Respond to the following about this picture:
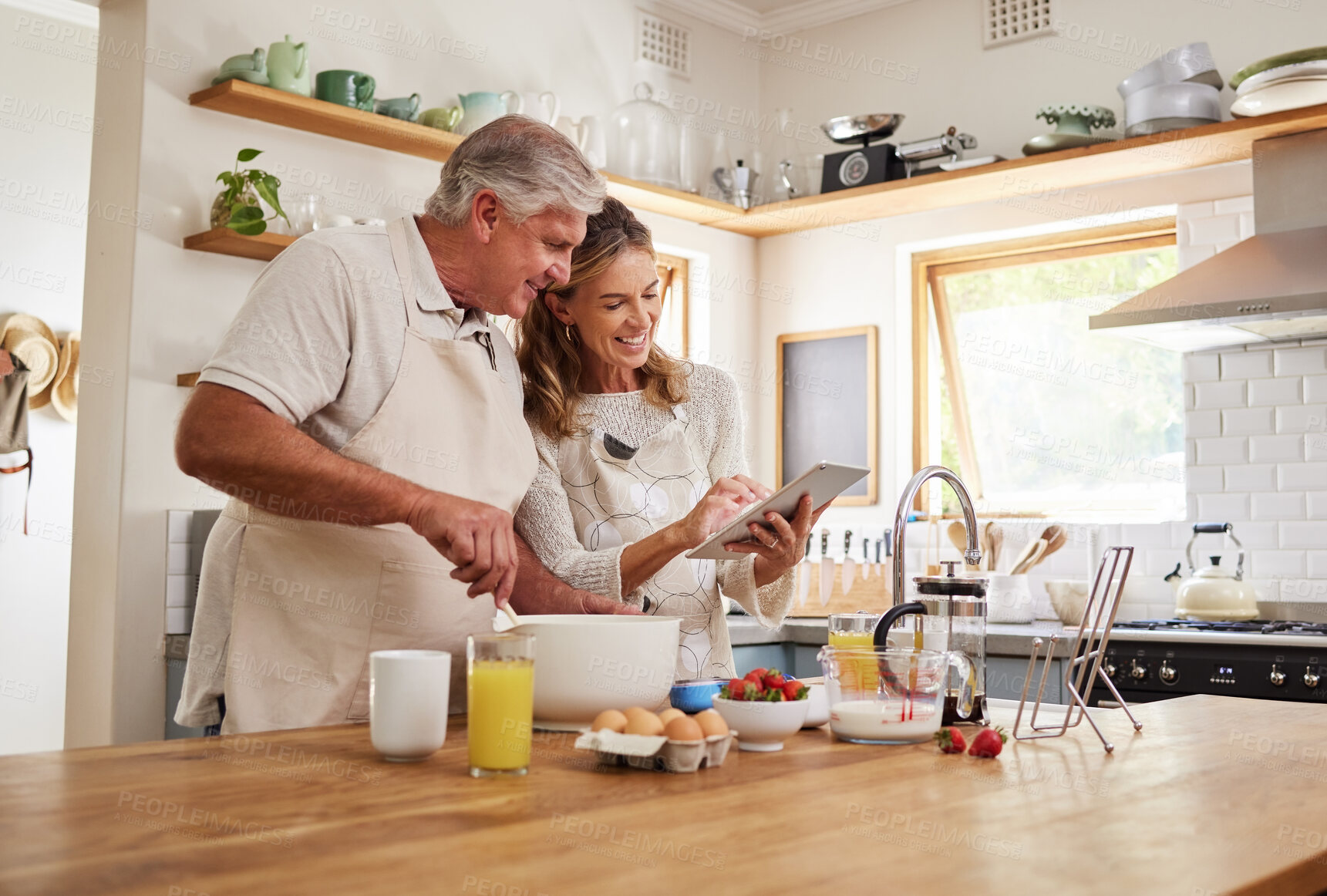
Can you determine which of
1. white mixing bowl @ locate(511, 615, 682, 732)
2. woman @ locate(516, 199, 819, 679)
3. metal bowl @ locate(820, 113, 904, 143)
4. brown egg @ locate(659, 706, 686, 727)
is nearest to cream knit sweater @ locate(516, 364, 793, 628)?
woman @ locate(516, 199, 819, 679)

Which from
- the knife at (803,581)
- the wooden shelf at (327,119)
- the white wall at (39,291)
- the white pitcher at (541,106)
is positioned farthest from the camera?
the white wall at (39,291)

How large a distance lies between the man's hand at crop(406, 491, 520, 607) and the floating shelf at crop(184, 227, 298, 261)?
1.92 m

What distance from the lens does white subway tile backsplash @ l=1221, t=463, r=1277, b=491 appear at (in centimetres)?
386

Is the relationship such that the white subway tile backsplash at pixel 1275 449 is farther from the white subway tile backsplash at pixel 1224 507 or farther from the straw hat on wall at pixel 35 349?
the straw hat on wall at pixel 35 349

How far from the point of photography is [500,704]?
3.99ft

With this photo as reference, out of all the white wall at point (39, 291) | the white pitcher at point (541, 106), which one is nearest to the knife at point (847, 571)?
the white pitcher at point (541, 106)

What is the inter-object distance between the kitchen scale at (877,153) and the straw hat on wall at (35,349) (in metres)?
3.14

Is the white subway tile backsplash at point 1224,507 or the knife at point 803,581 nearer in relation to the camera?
the white subway tile backsplash at point 1224,507

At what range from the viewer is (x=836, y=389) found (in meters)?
4.91

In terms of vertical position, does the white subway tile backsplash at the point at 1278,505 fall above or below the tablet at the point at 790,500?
above

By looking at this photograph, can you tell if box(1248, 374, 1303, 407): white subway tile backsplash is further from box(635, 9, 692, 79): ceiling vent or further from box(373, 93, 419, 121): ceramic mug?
box(373, 93, 419, 121): ceramic mug

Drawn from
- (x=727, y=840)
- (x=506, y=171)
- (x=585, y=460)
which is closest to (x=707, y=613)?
(x=585, y=460)

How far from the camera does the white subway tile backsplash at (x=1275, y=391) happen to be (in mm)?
3830

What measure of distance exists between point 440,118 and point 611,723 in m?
2.81
